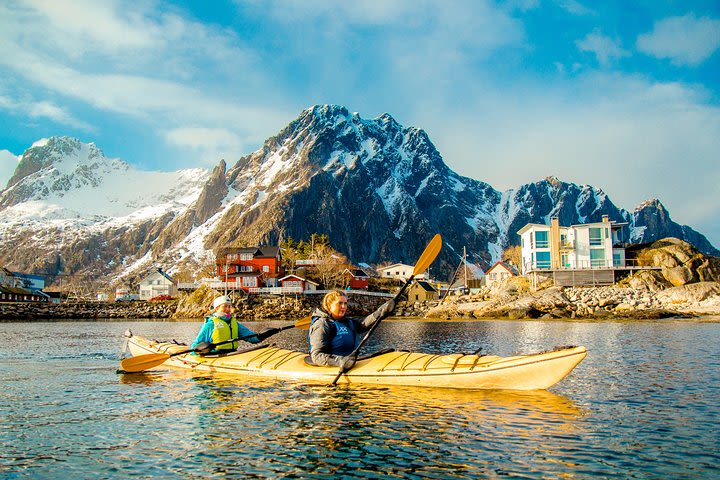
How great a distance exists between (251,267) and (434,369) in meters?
82.0

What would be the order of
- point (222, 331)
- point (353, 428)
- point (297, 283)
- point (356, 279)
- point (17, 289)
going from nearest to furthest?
point (353, 428)
point (222, 331)
point (297, 283)
point (356, 279)
point (17, 289)

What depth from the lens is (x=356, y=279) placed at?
319 ft

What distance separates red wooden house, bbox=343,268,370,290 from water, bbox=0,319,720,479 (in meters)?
76.4

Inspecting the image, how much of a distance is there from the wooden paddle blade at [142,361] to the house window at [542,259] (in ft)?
201

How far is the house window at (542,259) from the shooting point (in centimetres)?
7065

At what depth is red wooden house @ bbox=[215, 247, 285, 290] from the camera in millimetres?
89875

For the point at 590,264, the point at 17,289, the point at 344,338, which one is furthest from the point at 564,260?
the point at 17,289

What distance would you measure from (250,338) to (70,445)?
28.4 feet

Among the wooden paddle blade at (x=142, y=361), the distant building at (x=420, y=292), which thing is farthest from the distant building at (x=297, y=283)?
the wooden paddle blade at (x=142, y=361)

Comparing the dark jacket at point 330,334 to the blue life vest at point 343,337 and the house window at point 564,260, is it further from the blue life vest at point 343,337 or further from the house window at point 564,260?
the house window at point 564,260

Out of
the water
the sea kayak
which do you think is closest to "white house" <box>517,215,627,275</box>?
the water

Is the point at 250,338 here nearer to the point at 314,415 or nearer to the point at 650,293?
the point at 314,415

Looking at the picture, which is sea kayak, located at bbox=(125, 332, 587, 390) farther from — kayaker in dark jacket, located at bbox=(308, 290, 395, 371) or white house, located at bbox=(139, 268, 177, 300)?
white house, located at bbox=(139, 268, 177, 300)

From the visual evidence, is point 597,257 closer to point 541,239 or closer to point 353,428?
point 541,239
